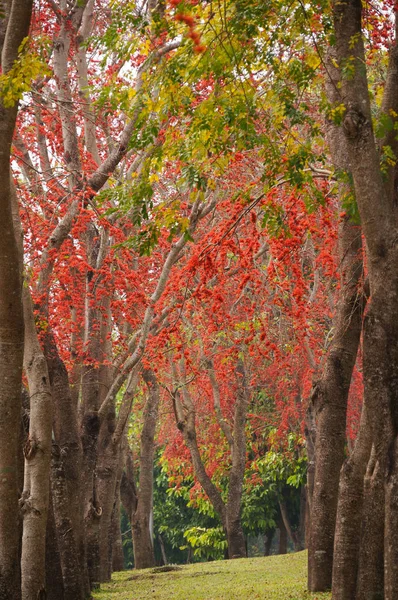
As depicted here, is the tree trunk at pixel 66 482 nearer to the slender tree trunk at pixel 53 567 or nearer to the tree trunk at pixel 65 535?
the tree trunk at pixel 65 535

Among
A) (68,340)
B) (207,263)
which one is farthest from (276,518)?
(207,263)

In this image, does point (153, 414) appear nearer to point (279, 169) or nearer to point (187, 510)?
point (187, 510)

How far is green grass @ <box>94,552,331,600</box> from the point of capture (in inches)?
513

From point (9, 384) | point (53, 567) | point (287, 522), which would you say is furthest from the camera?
point (287, 522)

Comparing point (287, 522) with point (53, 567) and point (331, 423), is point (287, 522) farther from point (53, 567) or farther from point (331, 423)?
point (331, 423)

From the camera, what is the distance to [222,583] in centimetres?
1591

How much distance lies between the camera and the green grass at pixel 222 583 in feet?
42.7

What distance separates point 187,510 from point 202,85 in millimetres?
24666

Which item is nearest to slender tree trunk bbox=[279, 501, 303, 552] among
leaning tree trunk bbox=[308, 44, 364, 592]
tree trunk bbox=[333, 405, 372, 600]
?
leaning tree trunk bbox=[308, 44, 364, 592]

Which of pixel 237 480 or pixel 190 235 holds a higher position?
pixel 190 235

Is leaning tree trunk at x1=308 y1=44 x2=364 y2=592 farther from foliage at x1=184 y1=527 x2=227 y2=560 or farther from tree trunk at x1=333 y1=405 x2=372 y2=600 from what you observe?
foliage at x1=184 y1=527 x2=227 y2=560

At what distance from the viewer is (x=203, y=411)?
31266 millimetres


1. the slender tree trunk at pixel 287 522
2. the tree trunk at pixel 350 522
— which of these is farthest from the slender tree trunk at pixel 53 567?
the slender tree trunk at pixel 287 522

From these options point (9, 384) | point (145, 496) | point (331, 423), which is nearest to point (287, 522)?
point (145, 496)
